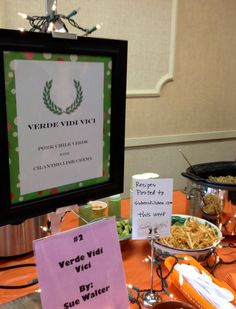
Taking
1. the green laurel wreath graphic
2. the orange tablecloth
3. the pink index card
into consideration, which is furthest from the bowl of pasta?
the green laurel wreath graphic

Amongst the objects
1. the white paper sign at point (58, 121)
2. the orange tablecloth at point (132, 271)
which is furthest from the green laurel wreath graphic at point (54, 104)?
the orange tablecloth at point (132, 271)

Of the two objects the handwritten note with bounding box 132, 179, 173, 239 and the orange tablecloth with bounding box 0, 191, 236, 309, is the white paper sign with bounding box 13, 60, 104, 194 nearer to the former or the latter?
the handwritten note with bounding box 132, 179, 173, 239

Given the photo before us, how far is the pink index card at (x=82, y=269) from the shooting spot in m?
0.57

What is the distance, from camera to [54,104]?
60 centimetres

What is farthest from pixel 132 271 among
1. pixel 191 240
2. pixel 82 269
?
pixel 82 269

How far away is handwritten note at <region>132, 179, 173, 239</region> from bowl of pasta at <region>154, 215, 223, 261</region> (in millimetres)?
143

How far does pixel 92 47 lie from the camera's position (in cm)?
62

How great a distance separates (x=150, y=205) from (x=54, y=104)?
0.34 m

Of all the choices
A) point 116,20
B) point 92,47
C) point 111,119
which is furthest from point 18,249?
point 116,20

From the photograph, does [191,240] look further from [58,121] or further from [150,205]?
[58,121]

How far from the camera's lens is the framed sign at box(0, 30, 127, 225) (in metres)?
0.55

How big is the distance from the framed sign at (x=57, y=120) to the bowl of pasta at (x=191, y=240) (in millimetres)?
318

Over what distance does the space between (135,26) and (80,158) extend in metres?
1.54

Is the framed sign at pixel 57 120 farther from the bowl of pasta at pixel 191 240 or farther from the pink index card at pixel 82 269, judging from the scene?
the bowl of pasta at pixel 191 240
